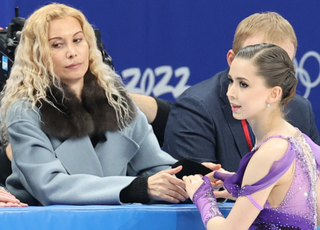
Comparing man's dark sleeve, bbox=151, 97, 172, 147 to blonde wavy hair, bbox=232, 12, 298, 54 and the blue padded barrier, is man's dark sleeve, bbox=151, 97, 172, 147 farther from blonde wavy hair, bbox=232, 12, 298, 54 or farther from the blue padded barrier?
the blue padded barrier

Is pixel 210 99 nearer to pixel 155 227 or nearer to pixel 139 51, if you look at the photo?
pixel 155 227

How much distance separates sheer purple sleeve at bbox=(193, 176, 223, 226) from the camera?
1556 millimetres

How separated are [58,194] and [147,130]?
23.5 inches

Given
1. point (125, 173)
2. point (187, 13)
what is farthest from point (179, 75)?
point (125, 173)

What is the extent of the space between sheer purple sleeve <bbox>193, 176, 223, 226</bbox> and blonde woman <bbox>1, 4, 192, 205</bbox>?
0.71 feet

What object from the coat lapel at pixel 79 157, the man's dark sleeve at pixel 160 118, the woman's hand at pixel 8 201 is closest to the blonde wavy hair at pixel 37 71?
the coat lapel at pixel 79 157

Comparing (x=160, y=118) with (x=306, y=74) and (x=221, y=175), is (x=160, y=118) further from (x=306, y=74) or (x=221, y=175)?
(x=221, y=175)

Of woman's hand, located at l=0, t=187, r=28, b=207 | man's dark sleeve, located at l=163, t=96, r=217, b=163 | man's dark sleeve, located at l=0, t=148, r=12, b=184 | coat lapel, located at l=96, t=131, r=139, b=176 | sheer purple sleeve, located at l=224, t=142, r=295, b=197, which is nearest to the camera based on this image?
sheer purple sleeve, located at l=224, t=142, r=295, b=197

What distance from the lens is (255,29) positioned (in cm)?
232

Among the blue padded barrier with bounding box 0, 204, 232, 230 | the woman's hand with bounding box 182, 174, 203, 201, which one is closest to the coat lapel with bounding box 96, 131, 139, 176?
the blue padded barrier with bounding box 0, 204, 232, 230

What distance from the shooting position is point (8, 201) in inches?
74.1

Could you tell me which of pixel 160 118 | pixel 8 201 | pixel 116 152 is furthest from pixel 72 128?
pixel 160 118

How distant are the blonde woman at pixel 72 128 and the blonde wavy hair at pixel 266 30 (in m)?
0.60

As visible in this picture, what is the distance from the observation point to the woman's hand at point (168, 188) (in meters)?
1.87
